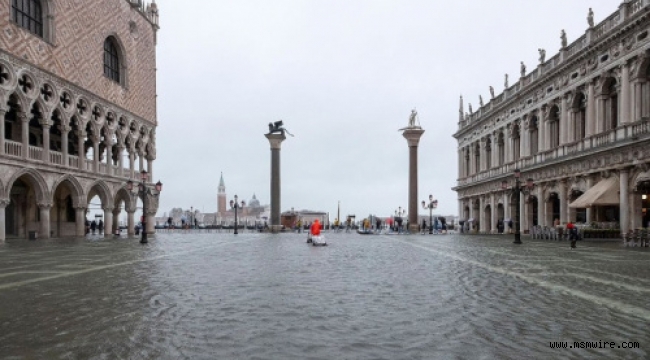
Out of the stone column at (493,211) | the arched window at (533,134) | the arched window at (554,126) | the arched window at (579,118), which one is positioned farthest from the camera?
the stone column at (493,211)

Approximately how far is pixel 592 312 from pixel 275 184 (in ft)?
146

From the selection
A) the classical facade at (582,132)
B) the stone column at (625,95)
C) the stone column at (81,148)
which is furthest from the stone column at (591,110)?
the stone column at (81,148)

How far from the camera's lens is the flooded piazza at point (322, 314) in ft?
15.9

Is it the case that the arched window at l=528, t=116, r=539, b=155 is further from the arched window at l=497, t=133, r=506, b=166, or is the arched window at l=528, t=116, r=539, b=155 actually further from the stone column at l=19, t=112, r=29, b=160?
the stone column at l=19, t=112, r=29, b=160

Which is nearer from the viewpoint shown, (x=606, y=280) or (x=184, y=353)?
(x=184, y=353)

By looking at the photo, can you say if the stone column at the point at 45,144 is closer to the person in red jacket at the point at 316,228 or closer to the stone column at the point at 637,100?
the person in red jacket at the point at 316,228

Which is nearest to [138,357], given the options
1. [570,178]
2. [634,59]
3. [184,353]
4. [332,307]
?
[184,353]

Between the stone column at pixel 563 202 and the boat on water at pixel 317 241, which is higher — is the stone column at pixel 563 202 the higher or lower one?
the higher one

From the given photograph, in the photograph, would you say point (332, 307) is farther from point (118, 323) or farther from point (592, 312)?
point (592, 312)

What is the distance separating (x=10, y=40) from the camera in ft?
92.0

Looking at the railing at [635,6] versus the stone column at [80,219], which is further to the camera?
the stone column at [80,219]

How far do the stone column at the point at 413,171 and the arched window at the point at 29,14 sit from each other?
110 ft

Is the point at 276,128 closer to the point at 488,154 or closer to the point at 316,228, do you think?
the point at 488,154

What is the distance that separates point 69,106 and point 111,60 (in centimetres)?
909
